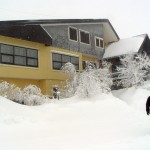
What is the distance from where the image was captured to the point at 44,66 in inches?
928

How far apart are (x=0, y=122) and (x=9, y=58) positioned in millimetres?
10019

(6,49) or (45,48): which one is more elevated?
(45,48)

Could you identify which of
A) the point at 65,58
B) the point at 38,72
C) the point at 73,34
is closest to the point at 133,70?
the point at 65,58

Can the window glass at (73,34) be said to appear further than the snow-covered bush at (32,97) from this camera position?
Yes

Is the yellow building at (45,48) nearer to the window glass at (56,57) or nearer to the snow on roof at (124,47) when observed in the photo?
the window glass at (56,57)

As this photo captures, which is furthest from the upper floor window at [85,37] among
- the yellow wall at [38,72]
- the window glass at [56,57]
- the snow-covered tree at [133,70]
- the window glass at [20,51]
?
the window glass at [20,51]

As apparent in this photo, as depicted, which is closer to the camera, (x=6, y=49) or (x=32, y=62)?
(x=6, y=49)

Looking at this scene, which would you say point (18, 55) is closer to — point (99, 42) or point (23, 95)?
point (23, 95)

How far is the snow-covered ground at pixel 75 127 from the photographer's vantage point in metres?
9.69

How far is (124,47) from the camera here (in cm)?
3106

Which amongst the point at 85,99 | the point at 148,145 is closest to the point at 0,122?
the point at 148,145

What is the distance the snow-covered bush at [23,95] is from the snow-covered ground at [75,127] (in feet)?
5.20

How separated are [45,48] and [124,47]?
10.6 meters

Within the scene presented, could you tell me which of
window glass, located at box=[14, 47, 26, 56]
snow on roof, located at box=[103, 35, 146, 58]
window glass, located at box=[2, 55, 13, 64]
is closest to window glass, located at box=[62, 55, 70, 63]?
window glass, located at box=[14, 47, 26, 56]
